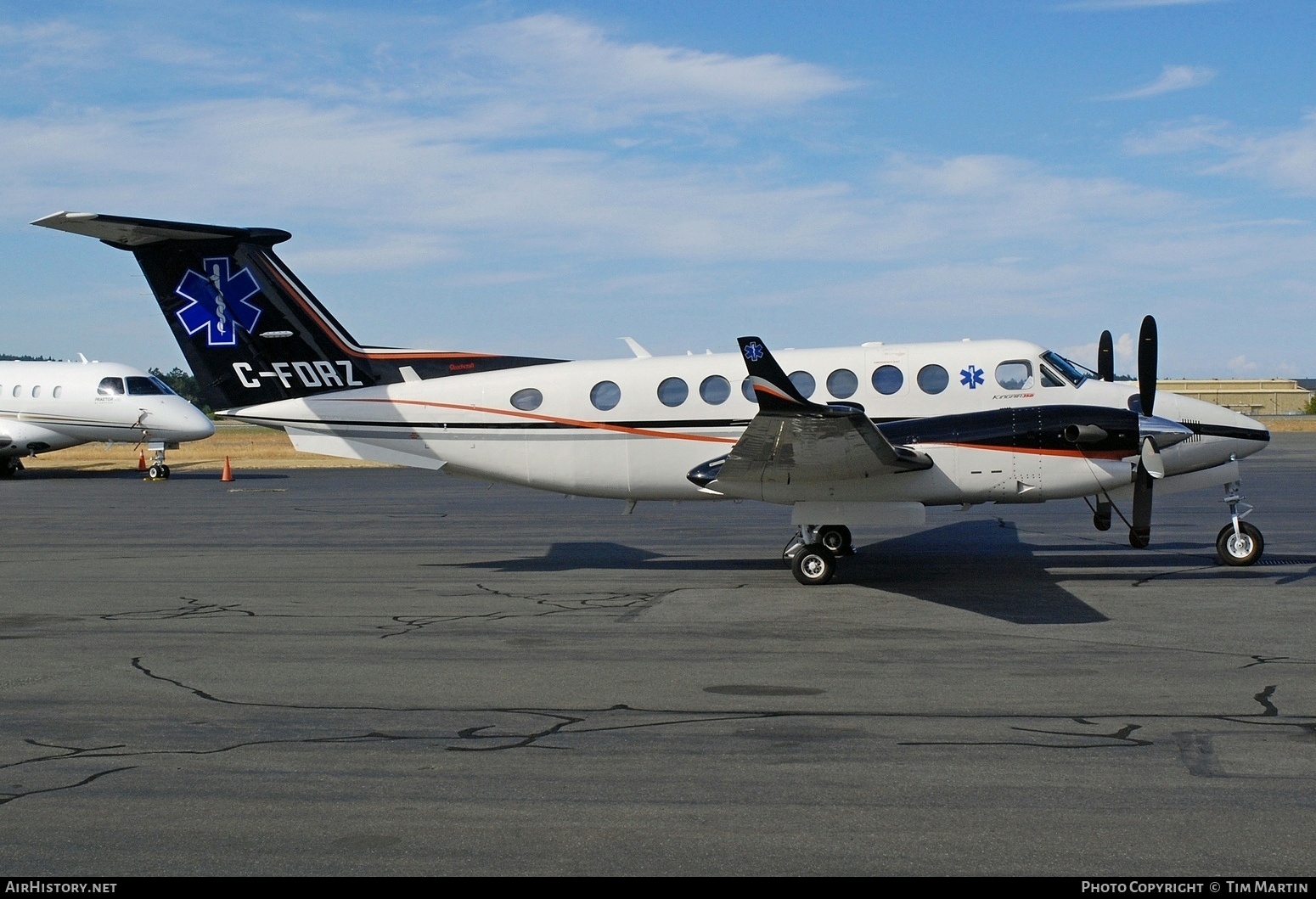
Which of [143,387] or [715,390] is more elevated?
[143,387]

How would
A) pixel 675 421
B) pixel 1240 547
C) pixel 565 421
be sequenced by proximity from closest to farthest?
pixel 1240 547 → pixel 675 421 → pixel 565 421

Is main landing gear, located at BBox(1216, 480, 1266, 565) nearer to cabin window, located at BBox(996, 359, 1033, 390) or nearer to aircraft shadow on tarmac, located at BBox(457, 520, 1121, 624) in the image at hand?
aircraft shadow on tarmac, located at BBox(457, 520, 1121, 624)

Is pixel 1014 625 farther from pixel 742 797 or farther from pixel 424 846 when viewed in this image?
pixel 424 846

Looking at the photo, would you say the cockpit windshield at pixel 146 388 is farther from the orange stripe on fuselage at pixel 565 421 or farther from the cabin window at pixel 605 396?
the cabin window at pixel 605 396

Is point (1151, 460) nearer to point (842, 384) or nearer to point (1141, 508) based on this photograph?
point (1141, 508)

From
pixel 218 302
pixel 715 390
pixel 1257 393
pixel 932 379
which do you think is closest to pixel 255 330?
pixel 218 302

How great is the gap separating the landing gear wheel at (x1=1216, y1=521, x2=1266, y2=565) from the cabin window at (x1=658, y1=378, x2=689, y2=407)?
702 centimetres

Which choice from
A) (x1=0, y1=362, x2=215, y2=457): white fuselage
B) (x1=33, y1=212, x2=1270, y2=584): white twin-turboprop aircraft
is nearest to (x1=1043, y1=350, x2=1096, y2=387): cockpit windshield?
(x1=33, y1=212, x2=1270, y2=584): white twin-turboprop aircraft

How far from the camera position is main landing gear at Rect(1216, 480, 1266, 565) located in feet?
47.1

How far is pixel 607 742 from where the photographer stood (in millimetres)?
6863

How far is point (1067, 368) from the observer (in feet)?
47.6

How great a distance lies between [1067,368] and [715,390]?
4.48 metres

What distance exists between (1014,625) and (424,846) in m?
7.15

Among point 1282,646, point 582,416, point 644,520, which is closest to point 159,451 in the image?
point 644,520
